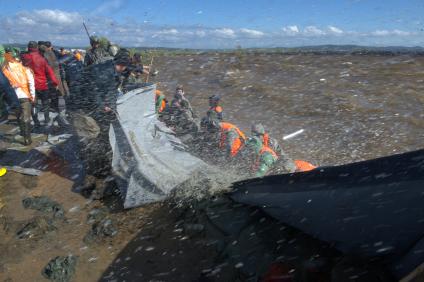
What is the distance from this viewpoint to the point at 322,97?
11961 mm

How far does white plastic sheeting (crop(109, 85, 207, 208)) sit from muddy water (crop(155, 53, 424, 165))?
10.5ft

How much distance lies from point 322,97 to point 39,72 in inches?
326

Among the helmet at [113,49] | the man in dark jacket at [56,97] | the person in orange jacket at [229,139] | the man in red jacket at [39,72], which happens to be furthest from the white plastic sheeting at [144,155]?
the man in red jacket at [39,72]

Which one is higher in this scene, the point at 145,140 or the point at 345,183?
the point at 345,183

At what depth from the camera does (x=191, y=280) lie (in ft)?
11.8

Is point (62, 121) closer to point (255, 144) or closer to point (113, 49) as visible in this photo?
point (113, 49)

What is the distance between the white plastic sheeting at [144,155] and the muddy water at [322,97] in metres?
3.20

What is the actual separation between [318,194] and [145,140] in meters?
3.43

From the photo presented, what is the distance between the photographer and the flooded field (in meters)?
3.95

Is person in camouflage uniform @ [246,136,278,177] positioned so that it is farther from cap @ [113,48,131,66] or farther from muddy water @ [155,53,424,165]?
cap @ [113,48,131,66]

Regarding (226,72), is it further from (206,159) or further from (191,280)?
(191,280)

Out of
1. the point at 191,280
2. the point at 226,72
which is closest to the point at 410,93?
the point at 226,72

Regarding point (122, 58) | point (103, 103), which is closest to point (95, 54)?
point (122, 58)

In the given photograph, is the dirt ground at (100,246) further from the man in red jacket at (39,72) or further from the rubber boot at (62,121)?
the man in red jacket at (39,72)
